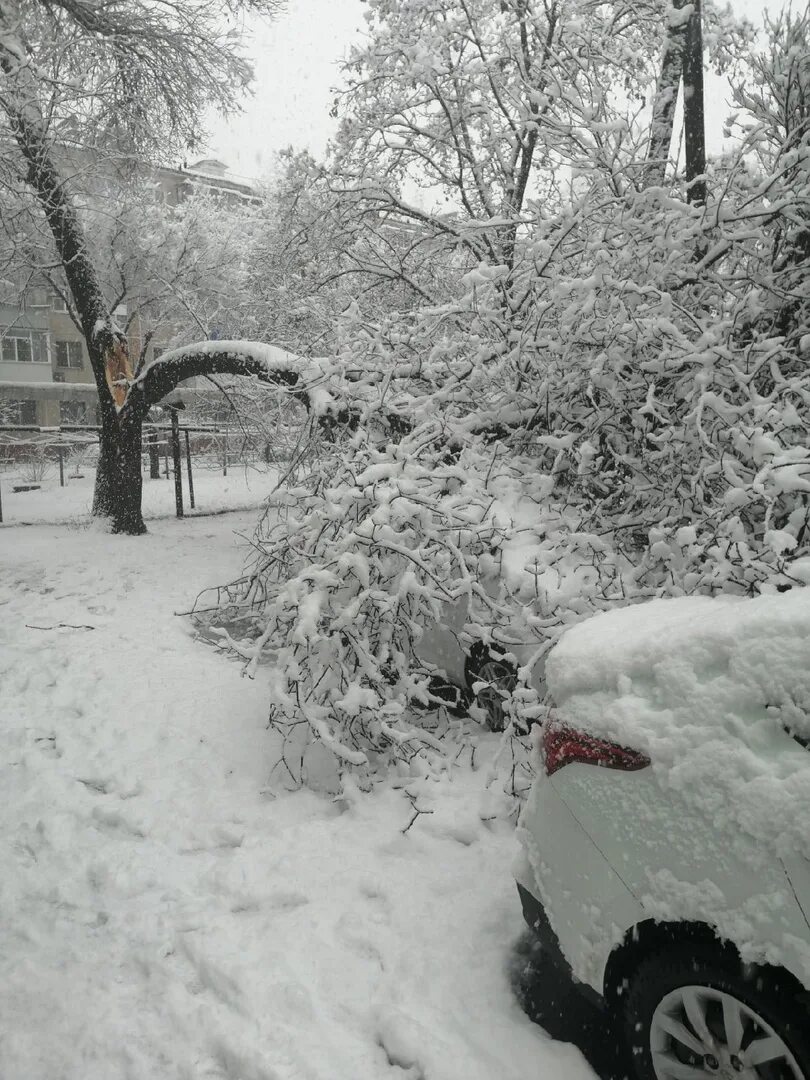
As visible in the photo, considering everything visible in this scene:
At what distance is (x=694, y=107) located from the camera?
7.08 metres

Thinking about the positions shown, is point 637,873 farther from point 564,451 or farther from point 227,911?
point 564,451

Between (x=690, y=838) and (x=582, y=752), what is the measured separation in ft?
1.29

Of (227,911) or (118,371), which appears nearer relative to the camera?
(227,911)

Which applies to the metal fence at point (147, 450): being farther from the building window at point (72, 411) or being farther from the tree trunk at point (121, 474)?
the building window at point (72, 411)

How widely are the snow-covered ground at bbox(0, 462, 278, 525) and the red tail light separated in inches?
376

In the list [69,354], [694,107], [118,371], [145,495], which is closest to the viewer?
[694,107]

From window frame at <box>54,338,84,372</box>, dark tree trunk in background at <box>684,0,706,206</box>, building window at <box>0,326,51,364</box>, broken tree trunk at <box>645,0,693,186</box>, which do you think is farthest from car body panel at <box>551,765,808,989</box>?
window frame at <box>54,338,84,372</box>

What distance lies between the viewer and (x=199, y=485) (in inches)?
887

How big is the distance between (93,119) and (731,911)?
1432cm

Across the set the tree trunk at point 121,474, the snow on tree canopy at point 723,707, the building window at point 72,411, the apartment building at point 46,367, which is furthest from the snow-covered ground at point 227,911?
the building window at point 72,411

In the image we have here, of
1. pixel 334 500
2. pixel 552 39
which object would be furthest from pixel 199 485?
pixel 334 500

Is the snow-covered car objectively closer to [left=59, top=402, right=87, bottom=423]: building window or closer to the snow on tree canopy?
the snow on tree canopy

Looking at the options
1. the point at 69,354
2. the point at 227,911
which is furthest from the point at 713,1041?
the point at 69,354

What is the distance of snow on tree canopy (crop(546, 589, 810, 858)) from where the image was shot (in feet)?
6.15
